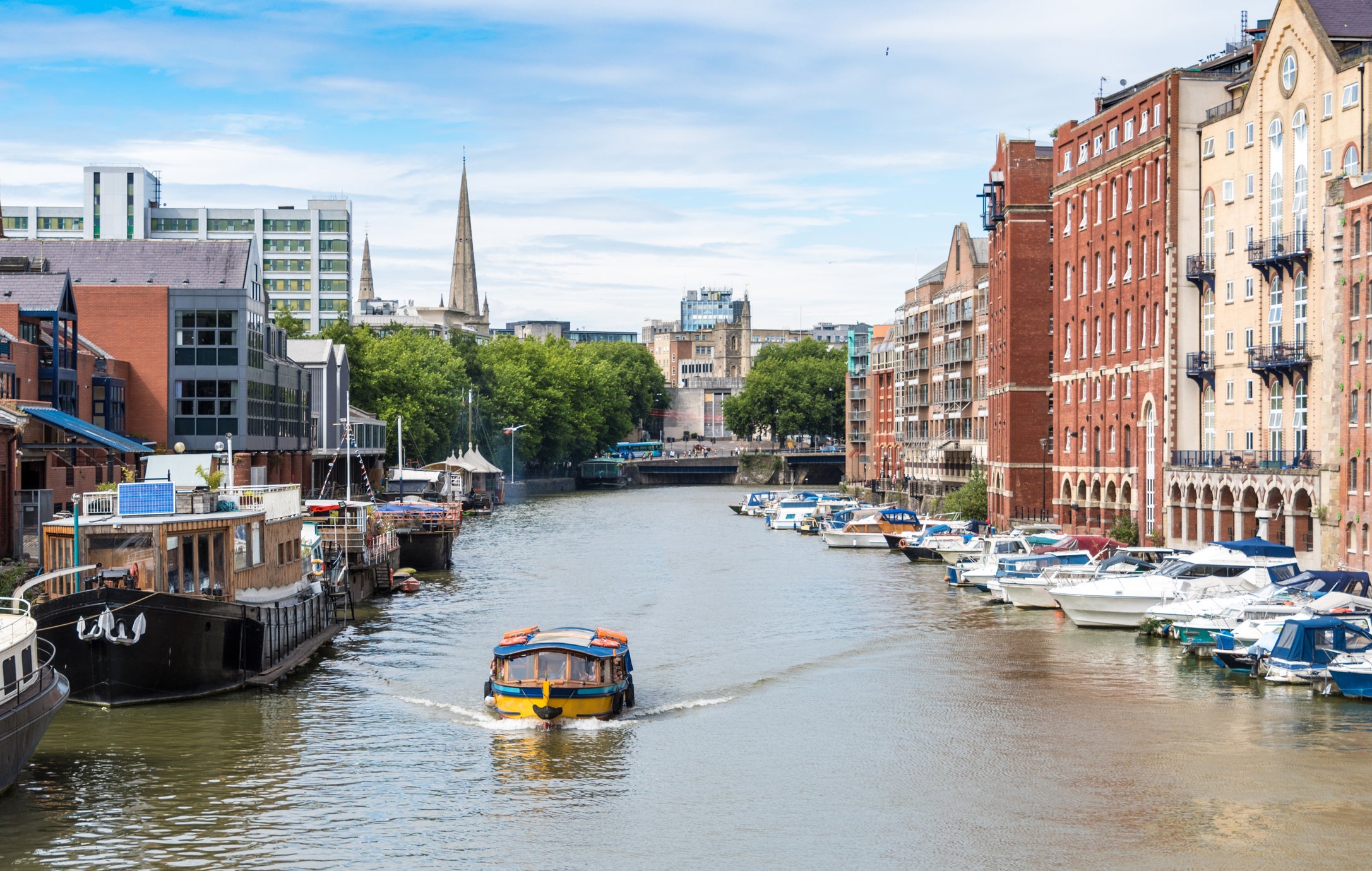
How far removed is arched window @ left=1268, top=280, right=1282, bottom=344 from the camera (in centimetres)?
7288

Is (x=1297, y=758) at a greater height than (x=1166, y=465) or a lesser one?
lesser

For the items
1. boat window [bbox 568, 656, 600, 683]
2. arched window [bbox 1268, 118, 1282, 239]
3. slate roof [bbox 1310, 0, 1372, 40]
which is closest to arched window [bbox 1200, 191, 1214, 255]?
arched window [bbox 1268, 118, 1282, 239]

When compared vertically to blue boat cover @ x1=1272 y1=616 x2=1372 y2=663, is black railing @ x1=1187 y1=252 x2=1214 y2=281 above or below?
above

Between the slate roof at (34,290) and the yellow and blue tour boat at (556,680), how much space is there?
41.5 metres

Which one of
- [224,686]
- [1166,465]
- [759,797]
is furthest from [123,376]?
[759,797]

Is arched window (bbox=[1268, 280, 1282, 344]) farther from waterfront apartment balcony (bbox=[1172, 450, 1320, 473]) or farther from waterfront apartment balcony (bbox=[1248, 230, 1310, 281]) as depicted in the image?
waterfront apartment balcony (bbox=[1172, 450, 1320, 473])

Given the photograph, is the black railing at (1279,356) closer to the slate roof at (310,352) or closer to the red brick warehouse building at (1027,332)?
the red brick warehouse building at (1027,332)

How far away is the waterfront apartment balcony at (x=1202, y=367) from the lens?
80188mm

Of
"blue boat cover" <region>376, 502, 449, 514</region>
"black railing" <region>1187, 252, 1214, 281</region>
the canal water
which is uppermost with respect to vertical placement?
"black railing" <region>1187, 252, 1214, 281</region>

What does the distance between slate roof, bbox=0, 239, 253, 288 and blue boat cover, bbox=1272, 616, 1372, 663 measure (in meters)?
65.5

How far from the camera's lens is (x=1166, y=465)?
8269cm

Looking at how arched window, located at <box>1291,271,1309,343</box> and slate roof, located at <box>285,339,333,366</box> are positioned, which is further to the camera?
slate roof, located at <box>285,339,333,366</box>

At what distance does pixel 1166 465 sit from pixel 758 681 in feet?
131

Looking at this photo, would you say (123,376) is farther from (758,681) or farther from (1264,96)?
(1264,96)
